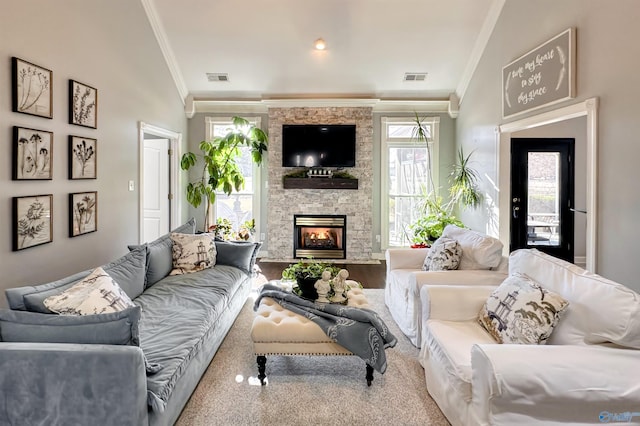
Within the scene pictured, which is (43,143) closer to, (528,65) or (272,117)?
(272,117)

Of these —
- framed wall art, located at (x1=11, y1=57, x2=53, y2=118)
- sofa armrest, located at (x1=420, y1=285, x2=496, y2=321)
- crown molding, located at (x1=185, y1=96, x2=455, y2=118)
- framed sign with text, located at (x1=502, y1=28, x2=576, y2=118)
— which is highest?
crown molding, located at (x1=185, y1=96, x2=455, y2=118)

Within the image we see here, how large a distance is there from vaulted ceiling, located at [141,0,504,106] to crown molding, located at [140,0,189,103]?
13 mm

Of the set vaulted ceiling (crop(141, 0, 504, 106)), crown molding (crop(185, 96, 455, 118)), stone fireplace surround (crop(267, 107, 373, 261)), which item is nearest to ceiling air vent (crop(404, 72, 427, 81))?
vaulted ceiling (crop(141, 0, 504, 106))

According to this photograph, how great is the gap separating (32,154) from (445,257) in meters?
3.41

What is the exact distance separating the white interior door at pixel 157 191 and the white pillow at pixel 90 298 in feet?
12.0

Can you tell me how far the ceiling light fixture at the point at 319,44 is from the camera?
5.12 meters

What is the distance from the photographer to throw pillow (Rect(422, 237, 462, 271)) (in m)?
3.28

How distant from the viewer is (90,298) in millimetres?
2057

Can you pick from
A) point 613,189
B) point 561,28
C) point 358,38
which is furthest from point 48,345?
point 358,38

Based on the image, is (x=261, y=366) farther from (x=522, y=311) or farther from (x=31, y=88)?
(x=31, y=88)

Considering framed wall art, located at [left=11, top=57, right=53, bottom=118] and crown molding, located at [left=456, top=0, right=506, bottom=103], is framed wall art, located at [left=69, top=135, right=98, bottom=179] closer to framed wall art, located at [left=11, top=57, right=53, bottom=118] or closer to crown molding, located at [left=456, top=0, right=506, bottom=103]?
framed wall art, located at [left=11, top=57, right=53, bottom=118]

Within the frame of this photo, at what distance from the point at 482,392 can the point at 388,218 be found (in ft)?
16.3

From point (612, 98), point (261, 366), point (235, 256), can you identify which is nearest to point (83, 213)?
point (235, 256)

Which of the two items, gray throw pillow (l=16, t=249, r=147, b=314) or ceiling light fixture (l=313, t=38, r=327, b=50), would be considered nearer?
gray throw pillow (l=16, t=249, r=147, b=314)
